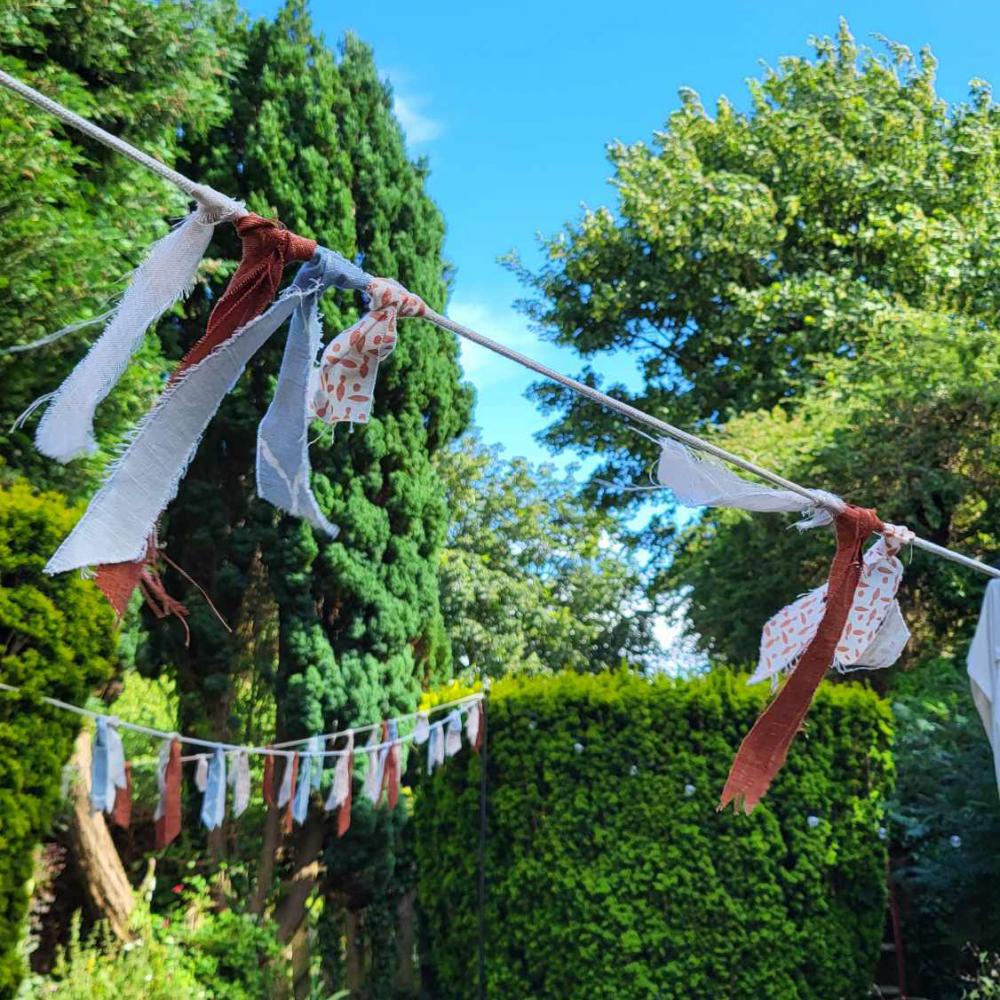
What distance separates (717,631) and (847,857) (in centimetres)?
567

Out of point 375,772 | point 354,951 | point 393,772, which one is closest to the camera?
point 375,772

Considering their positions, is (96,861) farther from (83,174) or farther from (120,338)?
(120,338)

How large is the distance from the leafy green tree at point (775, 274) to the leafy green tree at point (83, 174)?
629 centimetres

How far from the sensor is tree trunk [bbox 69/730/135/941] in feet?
20.2

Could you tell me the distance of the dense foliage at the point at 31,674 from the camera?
384 cm

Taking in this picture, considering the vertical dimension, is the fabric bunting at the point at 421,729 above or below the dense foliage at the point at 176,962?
above

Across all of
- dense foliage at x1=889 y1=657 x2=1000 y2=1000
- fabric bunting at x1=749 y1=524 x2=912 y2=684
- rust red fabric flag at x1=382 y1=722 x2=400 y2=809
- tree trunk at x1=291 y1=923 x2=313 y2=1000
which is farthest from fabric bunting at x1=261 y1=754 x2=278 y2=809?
fabric bunting at x1=749 y1=524 x2=912 y2=684

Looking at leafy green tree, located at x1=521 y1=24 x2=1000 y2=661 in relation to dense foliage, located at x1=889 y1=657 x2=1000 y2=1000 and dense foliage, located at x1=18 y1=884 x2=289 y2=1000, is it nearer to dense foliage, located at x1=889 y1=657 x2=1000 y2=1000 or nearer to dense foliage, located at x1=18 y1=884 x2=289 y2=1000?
dense foliage, located at x1=889 y1=657 x2=1000 y2=1000

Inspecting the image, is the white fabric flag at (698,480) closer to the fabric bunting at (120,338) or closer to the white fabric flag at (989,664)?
the fabric bunting at (120,338)

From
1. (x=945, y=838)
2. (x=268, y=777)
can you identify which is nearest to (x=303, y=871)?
(x=268, y=777)

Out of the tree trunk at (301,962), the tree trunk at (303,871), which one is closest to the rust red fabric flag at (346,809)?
the tree trunk at (303,871)

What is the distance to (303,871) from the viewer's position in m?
7.47

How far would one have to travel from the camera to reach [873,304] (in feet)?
41.1

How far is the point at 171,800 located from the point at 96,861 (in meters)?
0.83
